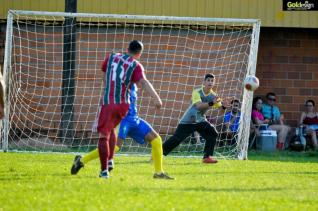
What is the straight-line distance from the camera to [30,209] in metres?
9.14

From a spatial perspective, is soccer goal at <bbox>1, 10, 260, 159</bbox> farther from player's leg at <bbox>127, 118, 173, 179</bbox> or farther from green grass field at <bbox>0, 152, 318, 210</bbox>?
player's leg at <bbox>127, 118, 173, 179</bbox>

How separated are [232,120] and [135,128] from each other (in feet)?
25.3

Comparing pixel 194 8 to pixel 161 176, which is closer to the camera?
pixel 161 176

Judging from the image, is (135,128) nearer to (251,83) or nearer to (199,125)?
(199,125)

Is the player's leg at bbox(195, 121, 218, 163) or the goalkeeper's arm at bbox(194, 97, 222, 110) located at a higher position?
the goalkeeper's arm at bbox(194, 97, 222, 110)

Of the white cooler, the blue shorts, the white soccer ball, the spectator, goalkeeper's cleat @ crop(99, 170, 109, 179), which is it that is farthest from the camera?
the white cooler

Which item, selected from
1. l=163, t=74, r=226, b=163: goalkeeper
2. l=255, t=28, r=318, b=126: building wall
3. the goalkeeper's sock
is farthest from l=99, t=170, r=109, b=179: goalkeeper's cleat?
l=255, t=28, r=318, b=126: building wall

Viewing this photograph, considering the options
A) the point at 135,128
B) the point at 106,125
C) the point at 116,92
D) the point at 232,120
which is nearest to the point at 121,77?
the point at 116,92

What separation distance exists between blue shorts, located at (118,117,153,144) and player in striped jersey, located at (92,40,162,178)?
91 cm

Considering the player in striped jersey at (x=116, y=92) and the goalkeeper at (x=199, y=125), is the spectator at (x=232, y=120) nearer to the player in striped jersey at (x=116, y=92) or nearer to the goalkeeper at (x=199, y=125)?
the goalkeeper at (x=199, y=125)

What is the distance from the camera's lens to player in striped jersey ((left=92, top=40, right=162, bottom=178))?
1235 centimetres

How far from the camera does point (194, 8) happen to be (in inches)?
890

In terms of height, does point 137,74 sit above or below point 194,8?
below

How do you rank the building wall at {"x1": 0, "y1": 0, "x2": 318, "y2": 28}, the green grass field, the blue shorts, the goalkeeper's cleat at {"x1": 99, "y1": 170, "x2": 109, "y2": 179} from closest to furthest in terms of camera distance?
the green grass field < the goalkeeper's cleat at {"x1": 99, "y1": 170, "x2": 109, "y2": 179} < the blue shorts < the building wall at {"x1": 0, "y1": 0, "x2": 318, "y2": 28}
